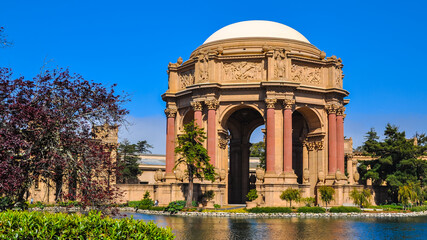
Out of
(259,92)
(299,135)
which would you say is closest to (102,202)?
(259,92)

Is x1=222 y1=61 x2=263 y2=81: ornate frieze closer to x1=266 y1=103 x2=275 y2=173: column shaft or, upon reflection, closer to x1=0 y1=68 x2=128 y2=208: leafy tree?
x1=266 y1=103 x2=275 y2=173: column shaft

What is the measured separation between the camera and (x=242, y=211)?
1511 inches

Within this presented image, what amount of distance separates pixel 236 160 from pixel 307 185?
1502 cm

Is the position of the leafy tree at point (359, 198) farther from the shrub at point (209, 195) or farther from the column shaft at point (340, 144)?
the shrub at point (209, 195)

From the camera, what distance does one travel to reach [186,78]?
51.3 meters

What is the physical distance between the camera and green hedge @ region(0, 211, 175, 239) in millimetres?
11219

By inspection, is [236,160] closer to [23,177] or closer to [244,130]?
[244,130]

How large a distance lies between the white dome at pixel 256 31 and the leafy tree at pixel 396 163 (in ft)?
45.7

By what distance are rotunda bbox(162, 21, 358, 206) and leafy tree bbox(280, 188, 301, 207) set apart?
1187 millimetres

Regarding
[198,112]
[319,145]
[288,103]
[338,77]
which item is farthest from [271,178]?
[338,77]

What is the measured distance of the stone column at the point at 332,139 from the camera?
4938 centimetres

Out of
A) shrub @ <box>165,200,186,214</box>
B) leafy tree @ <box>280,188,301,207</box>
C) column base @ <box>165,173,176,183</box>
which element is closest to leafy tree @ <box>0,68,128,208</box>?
shrub @ <box>165,200,186,214</box>

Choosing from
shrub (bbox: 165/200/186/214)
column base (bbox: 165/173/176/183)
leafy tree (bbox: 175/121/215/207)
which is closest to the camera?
shrub (bbox: 165/200/186/214)

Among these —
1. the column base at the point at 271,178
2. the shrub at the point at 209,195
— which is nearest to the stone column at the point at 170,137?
the shrub at the point at 209,195
